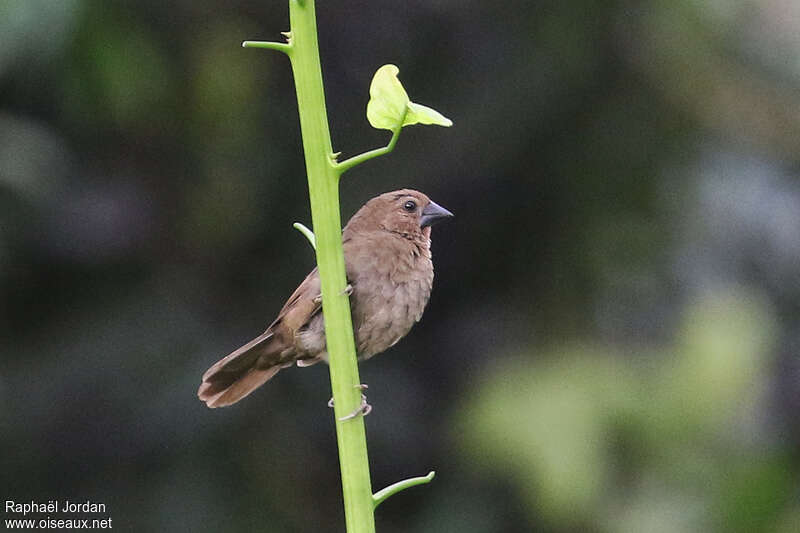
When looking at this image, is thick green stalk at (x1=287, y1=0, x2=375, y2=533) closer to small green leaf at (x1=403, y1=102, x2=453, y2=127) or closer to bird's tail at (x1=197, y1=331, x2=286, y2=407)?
small green leaf at (x1=403, y1=102, x2=453, y2=127)

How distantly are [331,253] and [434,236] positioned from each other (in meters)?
2.91

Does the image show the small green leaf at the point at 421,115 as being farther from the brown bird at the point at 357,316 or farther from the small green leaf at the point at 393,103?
the brown bird at the point at 357,316

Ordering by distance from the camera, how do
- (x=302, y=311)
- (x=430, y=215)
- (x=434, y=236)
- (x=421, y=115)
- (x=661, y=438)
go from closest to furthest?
(x=421, y=115)
(x=302, y=311)
(x=430, y=215)
(x=661, y=438)
(x=434, y=236)

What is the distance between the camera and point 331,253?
1216 mm

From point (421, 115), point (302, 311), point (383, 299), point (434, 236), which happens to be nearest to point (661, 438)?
point (434, 236)

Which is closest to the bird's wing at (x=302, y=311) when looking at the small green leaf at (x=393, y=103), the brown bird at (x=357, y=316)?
the brown bird at (x=357, y=316)

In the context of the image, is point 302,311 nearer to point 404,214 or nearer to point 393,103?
point 404,214

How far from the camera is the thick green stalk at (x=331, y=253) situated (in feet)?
3.97

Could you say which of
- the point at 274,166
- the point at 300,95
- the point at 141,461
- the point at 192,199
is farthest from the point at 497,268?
the point at 300,95

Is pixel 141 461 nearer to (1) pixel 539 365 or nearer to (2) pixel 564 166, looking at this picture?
(1) pixel 539 365

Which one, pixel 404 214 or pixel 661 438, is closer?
pixel 404 214

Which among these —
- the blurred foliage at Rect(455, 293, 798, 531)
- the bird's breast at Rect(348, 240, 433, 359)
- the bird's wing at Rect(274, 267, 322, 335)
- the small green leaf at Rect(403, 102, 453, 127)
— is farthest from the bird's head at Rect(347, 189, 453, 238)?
the small green leaf at Rect(403, 102, 453, 127)

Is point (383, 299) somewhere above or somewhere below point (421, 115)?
above

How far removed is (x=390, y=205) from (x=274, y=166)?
1.55 meters
